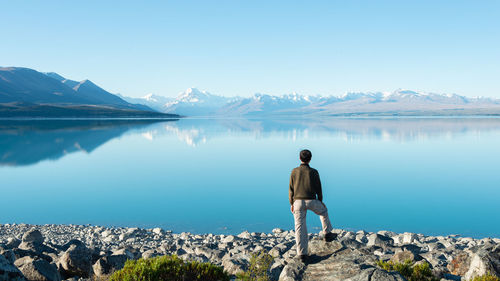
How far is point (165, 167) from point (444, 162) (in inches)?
1321

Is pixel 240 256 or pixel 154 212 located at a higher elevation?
pixel 240 256

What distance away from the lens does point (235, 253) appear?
14102 mm

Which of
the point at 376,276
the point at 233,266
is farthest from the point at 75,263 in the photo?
the point at 376,276

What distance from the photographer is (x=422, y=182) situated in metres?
32.6

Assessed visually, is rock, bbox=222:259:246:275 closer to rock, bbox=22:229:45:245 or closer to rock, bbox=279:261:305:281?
rock, bbox=279:261:305:281

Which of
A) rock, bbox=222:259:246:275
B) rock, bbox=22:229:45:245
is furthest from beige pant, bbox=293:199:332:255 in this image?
rock, bbox=22:229:45:245

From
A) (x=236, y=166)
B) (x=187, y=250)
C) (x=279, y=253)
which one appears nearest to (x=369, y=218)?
(x=279, y=253)

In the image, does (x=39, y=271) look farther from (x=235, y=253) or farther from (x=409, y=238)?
(x=409, y=238)

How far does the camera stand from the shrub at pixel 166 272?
25.5ft

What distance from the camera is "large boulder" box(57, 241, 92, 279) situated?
1077 centimetres

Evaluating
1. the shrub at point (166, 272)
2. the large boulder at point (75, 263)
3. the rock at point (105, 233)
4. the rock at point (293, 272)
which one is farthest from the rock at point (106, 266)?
the rock at point (105, 233)

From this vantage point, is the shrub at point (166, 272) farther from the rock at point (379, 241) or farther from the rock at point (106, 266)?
the rock at point (379, 241)

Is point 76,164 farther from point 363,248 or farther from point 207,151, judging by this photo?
point 363,248

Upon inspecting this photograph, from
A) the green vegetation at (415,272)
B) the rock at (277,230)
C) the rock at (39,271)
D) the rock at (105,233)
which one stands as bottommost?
the rock at (277,230)
